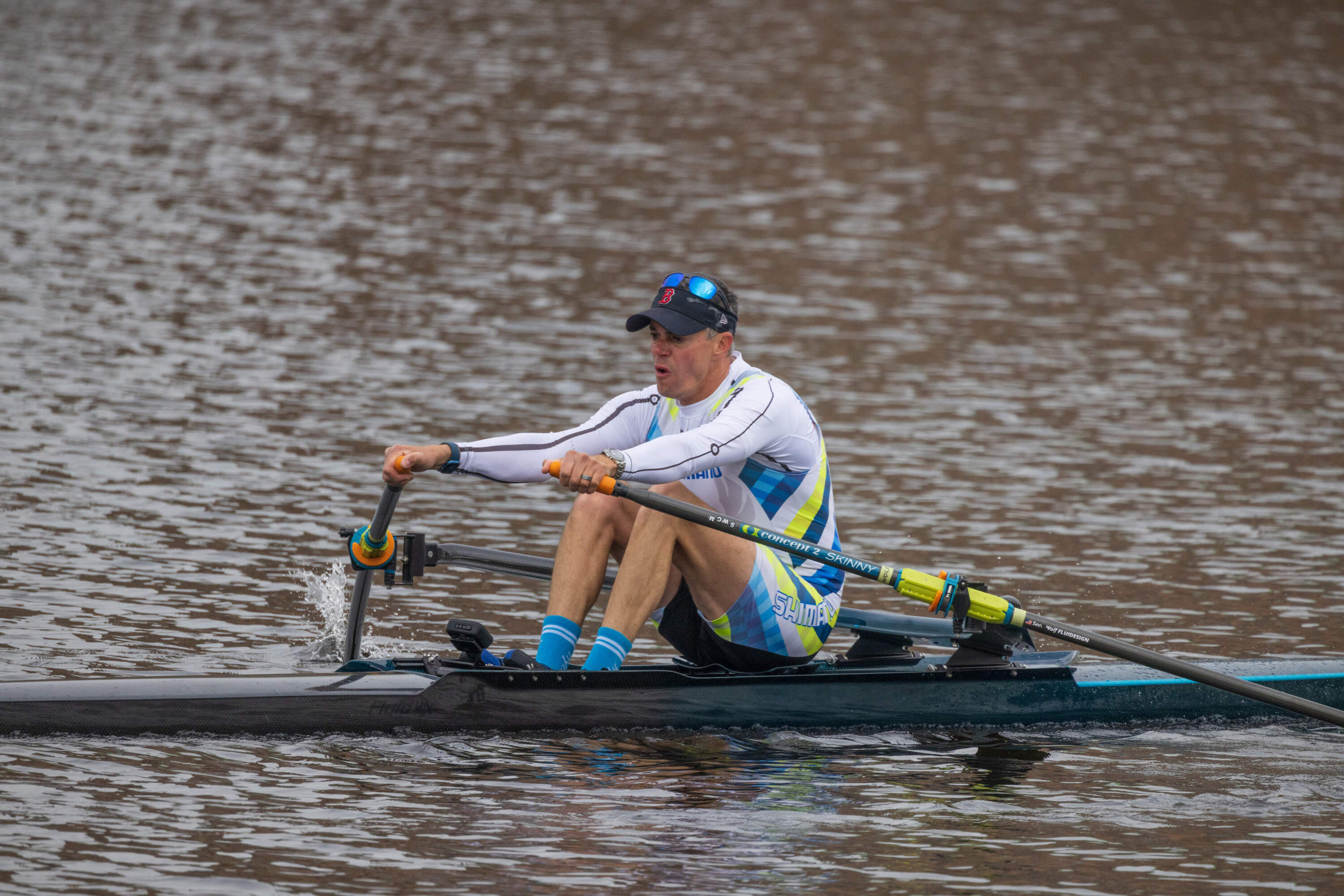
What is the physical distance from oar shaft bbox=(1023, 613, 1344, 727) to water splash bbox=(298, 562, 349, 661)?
3052 millimetres

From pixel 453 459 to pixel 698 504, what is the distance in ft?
3.24

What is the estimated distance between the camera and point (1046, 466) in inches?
512

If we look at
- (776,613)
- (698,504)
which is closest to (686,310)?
(698,504)

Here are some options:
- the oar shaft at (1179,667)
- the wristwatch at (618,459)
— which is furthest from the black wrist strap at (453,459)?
the oar shaft at (1179,667)

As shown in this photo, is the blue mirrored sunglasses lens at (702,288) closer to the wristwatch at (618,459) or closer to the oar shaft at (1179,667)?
the wristwatch at (618,459)

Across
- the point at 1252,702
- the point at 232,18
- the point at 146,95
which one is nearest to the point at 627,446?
the point at 1252,702

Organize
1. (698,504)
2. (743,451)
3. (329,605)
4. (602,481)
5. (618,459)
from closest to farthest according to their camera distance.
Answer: (602,481) < (618,459) < (743,451) < (698,504) < (329,605)

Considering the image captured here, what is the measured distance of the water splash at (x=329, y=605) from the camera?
8633 mm

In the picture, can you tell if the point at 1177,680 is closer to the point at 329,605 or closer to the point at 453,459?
the point at 453,459

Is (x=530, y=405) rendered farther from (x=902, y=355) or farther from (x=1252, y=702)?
(x=1252, y=702)

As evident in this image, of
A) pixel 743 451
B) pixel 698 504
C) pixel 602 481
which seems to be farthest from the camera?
pixel 698 504

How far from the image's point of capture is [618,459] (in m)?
7.21

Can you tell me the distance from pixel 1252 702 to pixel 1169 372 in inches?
317

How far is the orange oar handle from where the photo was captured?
709 cm
